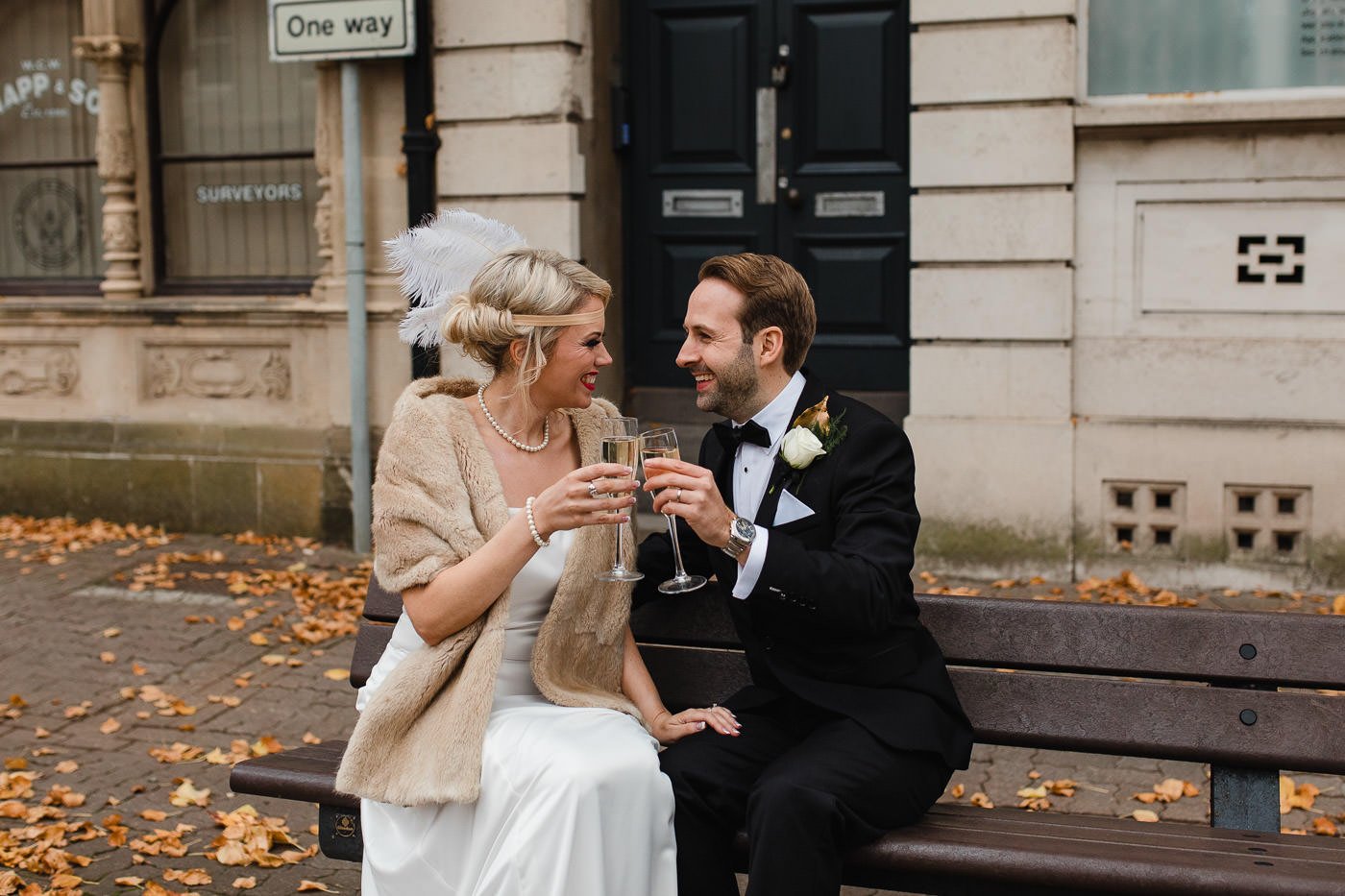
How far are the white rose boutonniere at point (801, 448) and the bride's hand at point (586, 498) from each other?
1.33ft

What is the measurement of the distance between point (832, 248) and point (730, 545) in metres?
5.83

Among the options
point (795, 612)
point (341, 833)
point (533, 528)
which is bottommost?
point (341, 833)

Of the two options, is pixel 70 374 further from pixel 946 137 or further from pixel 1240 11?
pixel 1240 11

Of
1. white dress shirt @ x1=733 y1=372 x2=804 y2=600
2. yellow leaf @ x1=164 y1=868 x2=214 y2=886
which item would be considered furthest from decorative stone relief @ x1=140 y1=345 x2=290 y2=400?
white dress shirt @ x1=733 y1=372 x2=804 y2=600

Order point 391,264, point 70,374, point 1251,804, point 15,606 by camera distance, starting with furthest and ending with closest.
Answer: point 70,374 < point 15,606 < point 391,264 < point 1251,804

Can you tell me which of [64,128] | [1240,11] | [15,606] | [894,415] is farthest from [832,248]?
[64,128]

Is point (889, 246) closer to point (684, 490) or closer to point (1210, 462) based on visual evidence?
point (1210, 462)

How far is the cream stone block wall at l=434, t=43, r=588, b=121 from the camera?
8688 millimetres

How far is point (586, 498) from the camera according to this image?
331cm

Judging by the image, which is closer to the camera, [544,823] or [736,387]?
[544,823]

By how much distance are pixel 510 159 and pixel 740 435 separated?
18.0ft

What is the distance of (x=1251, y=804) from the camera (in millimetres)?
3664

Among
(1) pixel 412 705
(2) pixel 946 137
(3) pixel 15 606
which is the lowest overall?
(3) pixel 15 606

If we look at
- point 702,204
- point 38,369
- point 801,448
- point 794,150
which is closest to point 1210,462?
point 794,150
